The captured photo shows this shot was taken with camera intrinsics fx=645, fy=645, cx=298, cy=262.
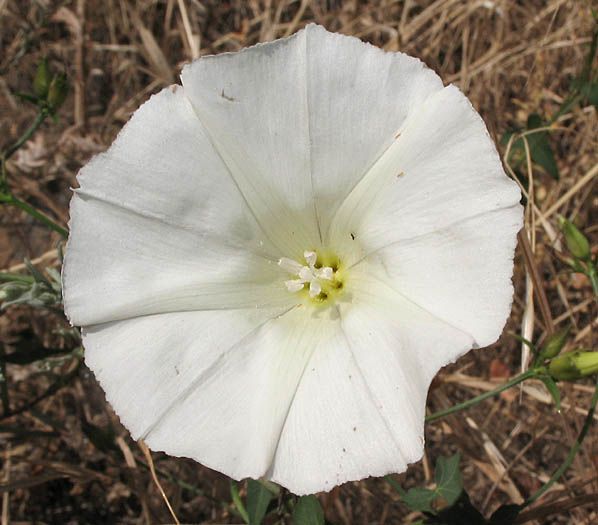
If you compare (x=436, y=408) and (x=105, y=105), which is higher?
(x=105, y=105)

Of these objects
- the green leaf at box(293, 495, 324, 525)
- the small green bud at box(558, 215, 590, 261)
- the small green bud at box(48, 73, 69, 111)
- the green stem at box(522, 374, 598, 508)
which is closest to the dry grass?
the small green bud at box(558, 215, 590, 261)

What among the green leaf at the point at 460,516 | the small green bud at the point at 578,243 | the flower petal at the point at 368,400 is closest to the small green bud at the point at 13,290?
the flower petal at the point at 368,400

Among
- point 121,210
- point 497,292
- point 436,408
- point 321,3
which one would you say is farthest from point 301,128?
point 321,3

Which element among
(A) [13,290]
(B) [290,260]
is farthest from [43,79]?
(B) [290,260]

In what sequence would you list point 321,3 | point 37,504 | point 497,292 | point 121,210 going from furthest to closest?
point 321,3 → point 37,504 → point 121,210 → point 497,292

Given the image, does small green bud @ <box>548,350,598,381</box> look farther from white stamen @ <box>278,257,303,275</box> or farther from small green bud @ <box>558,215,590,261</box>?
white stamen @ <box>278,257,303,275</box>

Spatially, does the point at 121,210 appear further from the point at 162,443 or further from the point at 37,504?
the point at 37,504

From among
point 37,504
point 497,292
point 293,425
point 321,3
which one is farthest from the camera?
point 321,3

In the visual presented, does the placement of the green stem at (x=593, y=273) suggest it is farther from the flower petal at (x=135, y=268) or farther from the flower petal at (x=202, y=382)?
the flower petal at (x=135, y=268)
